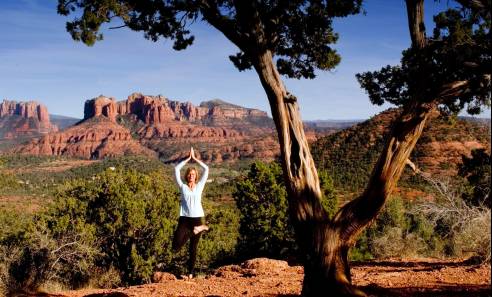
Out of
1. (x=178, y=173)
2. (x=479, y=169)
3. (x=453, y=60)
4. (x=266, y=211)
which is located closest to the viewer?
(x=453, y=60)

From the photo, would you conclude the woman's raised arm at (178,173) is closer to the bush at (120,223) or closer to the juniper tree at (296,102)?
the juniper tree at (296,102)

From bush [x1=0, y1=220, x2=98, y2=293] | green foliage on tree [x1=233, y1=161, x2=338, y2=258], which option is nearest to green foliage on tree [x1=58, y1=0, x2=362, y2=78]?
bush [x1=0, y1=220, x2=98, y2=293]

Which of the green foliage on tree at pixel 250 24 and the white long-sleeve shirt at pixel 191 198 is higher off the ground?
the green foliage on tree at pixel 250 24

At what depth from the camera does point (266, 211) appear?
1022 inches

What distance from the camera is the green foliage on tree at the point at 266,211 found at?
2559 centimetres

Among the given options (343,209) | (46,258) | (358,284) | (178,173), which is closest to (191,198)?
(178,173)

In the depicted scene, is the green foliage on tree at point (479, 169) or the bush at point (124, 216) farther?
the bush at point (124, 216)

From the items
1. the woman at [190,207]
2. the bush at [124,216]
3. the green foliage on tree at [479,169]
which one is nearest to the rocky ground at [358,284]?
the woman at [190,207]

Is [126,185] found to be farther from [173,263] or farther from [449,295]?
[449,295]

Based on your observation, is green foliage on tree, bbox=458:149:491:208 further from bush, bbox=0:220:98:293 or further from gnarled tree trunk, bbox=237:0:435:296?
bush, bbox=0:220:98:293

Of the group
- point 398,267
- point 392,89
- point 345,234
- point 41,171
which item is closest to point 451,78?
point 392,89

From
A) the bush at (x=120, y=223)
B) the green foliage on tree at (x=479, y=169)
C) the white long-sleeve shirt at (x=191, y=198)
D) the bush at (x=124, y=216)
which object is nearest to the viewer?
the white long-sleeve shirt at (x=191, y=198)

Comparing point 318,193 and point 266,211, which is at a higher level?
point 318,193

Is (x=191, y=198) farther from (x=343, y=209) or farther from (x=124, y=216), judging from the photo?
(x=124, y=216)
